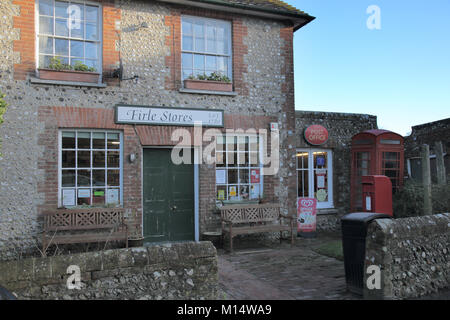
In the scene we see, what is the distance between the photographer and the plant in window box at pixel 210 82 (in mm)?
9180

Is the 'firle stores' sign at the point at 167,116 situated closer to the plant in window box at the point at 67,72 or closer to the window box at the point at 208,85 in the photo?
the window box at the point at 208,85

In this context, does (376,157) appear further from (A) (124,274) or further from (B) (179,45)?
(A) (124,274)

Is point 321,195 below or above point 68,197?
below

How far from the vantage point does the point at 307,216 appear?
10367 mm

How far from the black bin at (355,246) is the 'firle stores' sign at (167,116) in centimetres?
462

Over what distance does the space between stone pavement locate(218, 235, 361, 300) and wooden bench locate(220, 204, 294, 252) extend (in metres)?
0.47

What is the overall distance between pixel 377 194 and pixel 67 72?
7922 millimetres

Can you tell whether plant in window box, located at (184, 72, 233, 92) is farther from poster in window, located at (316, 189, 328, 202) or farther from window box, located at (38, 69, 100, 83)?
poster in window, located at (316, 189, 328, 202)

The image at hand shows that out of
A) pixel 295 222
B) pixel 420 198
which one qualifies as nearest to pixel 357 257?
pixel 295 222

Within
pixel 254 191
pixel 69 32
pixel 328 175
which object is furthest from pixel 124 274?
pixel 328 175

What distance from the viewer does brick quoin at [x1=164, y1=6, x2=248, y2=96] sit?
9047mm

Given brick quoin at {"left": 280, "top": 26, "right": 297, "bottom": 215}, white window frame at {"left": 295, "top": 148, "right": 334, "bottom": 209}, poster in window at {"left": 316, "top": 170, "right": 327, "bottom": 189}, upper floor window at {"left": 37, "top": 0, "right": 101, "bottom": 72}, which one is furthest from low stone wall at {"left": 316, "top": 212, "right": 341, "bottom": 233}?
upper floor window at {"left": 37, "top": 0, "right": 101, "bottom": 72}
